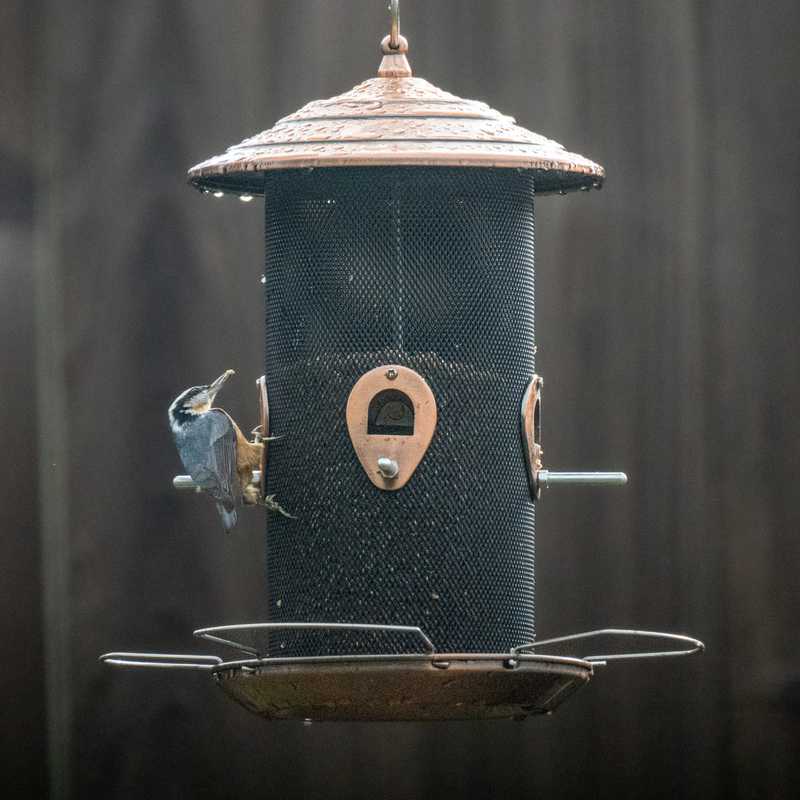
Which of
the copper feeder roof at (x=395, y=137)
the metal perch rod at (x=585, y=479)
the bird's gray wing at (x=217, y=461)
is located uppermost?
the copper feeder roof at (x=395, y=137)

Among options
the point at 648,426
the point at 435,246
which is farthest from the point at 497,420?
the point at 648,426

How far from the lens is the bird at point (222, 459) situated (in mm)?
5680

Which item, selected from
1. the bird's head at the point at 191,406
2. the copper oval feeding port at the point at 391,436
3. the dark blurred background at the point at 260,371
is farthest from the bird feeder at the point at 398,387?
the dark blurred background at the point at 260,371

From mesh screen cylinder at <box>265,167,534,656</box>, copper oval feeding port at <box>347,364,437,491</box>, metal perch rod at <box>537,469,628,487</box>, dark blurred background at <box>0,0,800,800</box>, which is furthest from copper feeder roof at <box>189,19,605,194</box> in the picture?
dark blurred background at <box>0,0,800,800</box>

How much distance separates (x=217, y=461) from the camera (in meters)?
5.70

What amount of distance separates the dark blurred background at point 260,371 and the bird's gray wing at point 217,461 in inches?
65.0

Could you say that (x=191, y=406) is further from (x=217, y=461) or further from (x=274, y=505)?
(x=274, y=505)

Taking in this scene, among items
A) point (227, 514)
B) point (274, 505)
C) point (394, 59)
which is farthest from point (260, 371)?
A: point (394, 59)

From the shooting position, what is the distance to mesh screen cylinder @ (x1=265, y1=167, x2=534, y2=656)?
5.44 m

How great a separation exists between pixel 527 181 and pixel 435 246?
1.15 feet

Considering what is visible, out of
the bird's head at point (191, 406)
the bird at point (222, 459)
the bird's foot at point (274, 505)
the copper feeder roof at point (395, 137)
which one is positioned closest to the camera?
the copper feeder roof at point (395, 137)

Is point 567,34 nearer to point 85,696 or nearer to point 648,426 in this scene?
point 648,426

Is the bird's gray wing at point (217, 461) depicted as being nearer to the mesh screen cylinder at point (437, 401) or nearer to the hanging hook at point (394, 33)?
the mesh screen cylinder at point (437, 401)

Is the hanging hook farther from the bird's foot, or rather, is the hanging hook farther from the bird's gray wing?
the bird's foot
